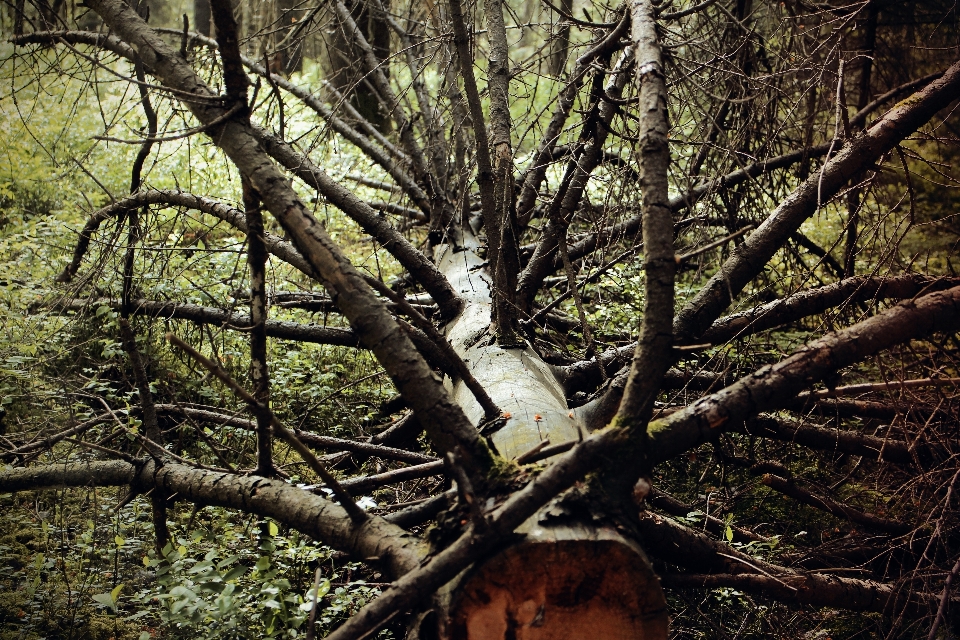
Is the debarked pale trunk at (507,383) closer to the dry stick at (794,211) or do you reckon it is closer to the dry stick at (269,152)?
the dry stick at (269,152)

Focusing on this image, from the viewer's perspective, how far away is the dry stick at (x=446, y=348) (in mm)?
2061

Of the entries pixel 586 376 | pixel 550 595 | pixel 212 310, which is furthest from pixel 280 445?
pixel 550 595

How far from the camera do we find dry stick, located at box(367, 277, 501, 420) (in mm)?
2061

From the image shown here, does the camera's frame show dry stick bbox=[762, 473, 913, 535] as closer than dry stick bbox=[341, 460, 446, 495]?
No

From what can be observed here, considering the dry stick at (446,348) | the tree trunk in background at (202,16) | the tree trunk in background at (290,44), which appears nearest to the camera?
the dry stick at (446,348)

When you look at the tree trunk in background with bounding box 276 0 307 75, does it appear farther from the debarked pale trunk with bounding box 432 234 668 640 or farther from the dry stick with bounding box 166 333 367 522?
the debarked pale trunk with bounding box 432 234 668 640

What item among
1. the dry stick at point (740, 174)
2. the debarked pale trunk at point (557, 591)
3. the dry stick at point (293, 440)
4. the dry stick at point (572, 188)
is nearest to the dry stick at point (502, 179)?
the dry stick at point (572, 188)

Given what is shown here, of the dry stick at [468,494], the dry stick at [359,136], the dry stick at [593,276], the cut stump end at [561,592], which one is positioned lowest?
the cut stump end at [561,592]

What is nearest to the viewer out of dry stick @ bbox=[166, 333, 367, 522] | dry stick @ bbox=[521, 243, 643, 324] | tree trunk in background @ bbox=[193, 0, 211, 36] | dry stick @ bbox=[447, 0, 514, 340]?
dry stick @ bbox=[166, 333, 367, 522]

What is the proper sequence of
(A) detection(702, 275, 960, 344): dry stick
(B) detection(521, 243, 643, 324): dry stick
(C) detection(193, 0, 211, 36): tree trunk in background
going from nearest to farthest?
(A) detection(702, 275, 960, 344): dry stick < (B) detection(521, 243, 643, 324): dry stick < (C) detection(193, 0, 211, 36): tree trunk in background

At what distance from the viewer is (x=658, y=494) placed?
304cm

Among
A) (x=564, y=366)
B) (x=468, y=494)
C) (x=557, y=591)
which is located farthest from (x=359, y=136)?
(x=557, y=591)

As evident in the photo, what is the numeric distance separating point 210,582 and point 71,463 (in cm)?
128

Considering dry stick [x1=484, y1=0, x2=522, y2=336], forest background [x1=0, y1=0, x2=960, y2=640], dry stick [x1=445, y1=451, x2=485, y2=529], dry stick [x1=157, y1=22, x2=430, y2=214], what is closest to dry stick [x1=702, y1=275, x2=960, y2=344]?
forest background [x1=0, y1=0, x2=960, y2=640]
